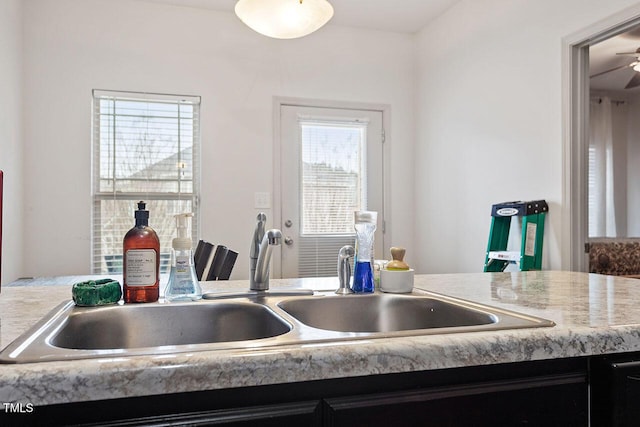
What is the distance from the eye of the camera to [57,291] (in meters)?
1.24

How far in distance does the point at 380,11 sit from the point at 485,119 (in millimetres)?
1275

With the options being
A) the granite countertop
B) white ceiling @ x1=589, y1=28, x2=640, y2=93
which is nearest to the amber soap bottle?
the granite countertop

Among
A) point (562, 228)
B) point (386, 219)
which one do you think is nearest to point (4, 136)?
point (386, 219)

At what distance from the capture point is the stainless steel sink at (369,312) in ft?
3.86

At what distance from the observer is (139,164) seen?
3574mm

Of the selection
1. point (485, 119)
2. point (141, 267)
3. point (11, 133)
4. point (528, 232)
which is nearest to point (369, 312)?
point (141, 267)

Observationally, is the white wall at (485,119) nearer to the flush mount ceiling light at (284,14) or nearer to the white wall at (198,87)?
the white wall at (198,87)

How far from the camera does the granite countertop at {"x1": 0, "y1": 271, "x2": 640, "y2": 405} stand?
0.60 metres

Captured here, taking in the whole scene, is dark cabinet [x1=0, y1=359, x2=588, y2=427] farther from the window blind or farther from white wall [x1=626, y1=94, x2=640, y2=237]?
white wall [x1=626, y1=94, x2=640, y2=237]

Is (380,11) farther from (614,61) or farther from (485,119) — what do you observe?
(614,61)

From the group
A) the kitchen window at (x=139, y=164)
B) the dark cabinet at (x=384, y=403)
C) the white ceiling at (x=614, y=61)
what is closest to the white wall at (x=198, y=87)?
the kitchen window at (x=139, y=164)

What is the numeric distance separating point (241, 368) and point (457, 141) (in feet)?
10.8

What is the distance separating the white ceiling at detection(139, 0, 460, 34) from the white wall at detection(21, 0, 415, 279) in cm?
9

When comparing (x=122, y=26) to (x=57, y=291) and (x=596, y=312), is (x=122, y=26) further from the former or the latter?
(x=596, y=312)
